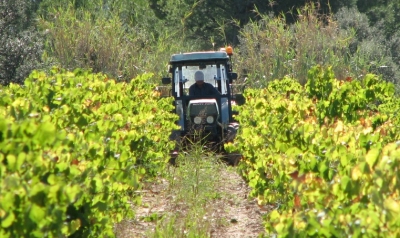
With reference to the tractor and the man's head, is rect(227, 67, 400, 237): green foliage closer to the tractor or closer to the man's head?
the tractor

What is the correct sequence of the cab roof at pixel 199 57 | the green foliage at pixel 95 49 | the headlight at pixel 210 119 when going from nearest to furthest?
the headlight at pixel 210 119 → the cab roof at pixel 199 57 → the green foliage at pixel 95 49

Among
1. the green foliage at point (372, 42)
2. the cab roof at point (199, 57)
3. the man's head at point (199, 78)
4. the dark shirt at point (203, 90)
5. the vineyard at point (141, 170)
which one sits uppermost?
the vineyard at point (141, 170)

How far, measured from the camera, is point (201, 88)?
13.7 metres

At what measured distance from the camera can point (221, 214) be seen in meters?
9.08

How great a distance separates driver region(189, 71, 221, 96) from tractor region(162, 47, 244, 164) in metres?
0.07

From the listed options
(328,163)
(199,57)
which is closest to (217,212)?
(328,163)

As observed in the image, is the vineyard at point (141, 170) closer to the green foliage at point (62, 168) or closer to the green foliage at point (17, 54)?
the green foliage at point (62, 168)

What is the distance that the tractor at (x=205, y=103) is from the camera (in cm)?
1284

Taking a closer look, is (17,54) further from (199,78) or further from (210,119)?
(210,119)

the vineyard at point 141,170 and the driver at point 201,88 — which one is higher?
the vineyard at point 141,170

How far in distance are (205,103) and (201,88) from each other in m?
0.55

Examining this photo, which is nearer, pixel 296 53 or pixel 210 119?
pixel 210 119

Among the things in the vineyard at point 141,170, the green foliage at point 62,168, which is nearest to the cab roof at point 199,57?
the vineyard at point 141,170

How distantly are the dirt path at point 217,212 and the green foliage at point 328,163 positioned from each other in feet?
1.53
